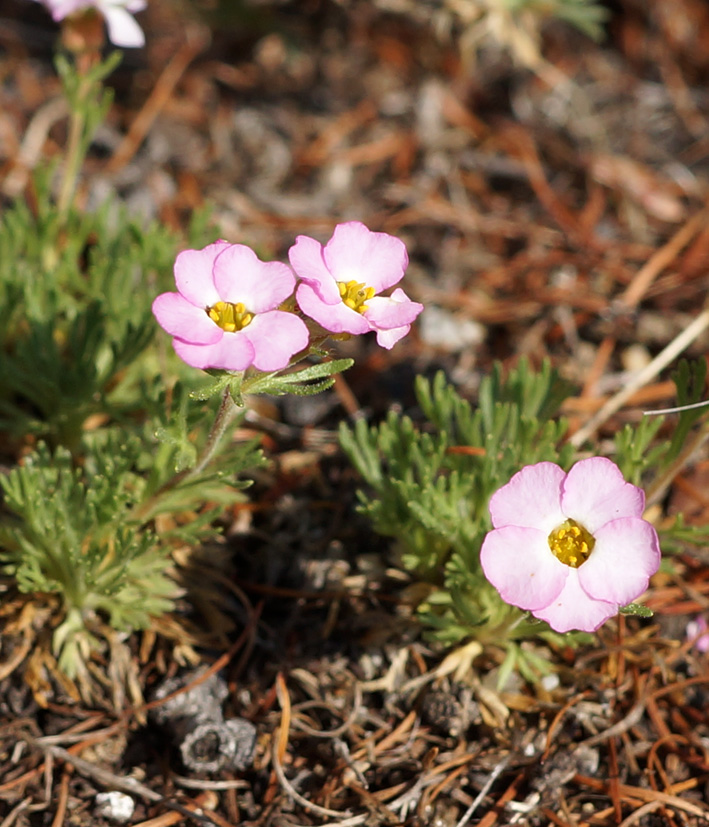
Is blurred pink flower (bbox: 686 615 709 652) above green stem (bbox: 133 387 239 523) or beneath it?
beneath

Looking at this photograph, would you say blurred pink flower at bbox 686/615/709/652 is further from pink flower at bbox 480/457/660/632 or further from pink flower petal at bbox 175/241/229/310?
pink flower petal at bbox 175/241/229/310

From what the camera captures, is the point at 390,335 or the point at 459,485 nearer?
the point at 390,335

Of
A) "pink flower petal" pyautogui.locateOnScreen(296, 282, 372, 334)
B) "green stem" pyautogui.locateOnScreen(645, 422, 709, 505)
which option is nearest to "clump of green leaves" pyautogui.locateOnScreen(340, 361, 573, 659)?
"green stem" pyautogui.locateOnScreen(645, 422, 709, 505)

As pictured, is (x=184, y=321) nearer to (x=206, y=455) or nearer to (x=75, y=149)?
(x=206, y=455)

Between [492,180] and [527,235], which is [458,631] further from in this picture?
[492,180]

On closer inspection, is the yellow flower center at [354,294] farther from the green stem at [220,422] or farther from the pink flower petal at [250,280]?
the green stem at [220,422]

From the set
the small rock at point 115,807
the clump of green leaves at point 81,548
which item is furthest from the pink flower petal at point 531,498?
the small rock at point 115,807

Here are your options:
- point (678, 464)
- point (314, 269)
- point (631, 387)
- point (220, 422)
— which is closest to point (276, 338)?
point (314, 269)
